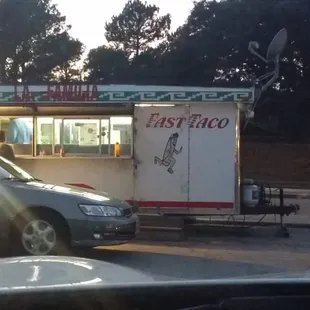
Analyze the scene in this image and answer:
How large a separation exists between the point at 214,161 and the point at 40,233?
→ 3.95 m

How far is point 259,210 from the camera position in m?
13.0

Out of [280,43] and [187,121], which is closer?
[187,121]

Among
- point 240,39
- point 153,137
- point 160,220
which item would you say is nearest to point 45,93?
point 153,137

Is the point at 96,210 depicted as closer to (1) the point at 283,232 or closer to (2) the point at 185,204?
(2) the point at 185,204

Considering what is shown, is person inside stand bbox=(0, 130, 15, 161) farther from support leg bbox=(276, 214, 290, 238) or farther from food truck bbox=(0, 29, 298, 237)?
support leg bbox=(276, 214, 290, 238)

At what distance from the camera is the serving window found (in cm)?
1308

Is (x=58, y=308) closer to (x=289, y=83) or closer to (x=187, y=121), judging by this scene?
(x=187, y=121)

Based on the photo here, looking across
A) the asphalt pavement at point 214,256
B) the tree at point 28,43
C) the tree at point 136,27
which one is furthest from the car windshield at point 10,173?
the tree at point 136,27

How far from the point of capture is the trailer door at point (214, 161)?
495 inches

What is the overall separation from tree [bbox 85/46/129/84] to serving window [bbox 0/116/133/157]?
37952mm

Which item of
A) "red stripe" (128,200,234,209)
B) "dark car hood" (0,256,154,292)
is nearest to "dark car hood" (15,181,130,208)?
"red stripe" (128,200,234,209)

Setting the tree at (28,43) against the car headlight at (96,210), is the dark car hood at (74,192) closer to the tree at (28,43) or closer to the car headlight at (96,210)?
the car headlight at (96,210)

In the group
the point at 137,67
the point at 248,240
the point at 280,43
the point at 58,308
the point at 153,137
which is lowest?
the point at 248,240

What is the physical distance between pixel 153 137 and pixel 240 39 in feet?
97.9
